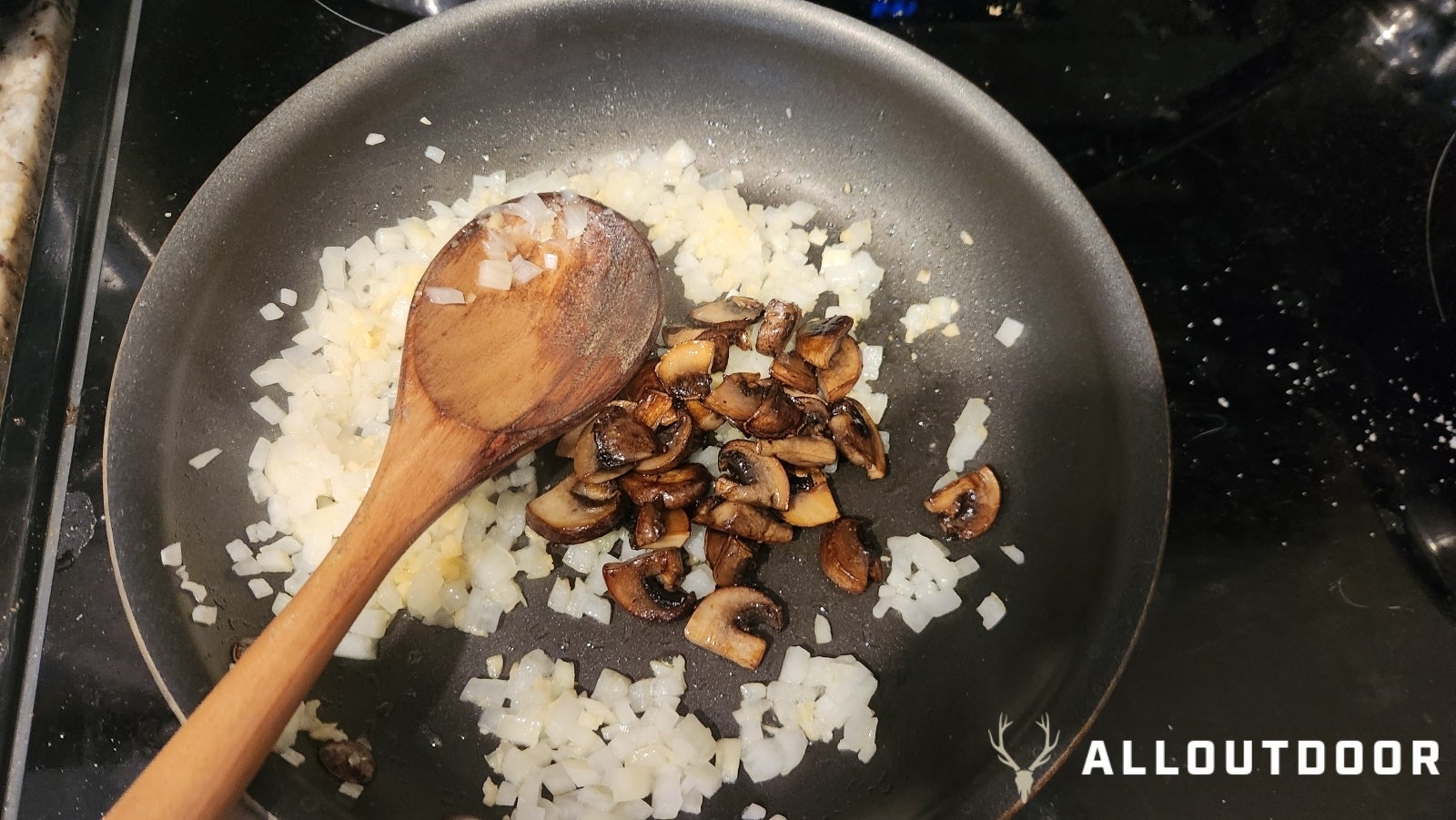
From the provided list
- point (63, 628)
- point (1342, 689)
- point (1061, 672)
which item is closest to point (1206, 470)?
point (1342, 689)

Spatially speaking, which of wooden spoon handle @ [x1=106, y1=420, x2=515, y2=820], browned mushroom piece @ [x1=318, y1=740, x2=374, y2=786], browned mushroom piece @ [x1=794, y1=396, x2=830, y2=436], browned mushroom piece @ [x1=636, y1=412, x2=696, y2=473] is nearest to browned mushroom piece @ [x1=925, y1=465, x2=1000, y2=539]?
browned mushroom piece @ [x1=794, y1=396, x2=830, y2=436]

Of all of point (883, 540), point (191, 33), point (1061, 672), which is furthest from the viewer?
point (191, 33)

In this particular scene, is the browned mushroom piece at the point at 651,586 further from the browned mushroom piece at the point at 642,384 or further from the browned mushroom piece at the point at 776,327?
the browned mushroom piece at the point at 776,327

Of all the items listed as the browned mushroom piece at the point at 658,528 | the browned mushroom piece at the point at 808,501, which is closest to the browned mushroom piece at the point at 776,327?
the browned mushroom piece at the point at 808,501

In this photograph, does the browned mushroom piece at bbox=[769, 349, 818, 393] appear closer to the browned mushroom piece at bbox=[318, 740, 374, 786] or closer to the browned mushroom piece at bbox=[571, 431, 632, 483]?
the browned mushroom piece at bbox=[571, 431, 632, 483]

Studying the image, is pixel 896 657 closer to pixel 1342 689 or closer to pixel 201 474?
pixel 1342 689
